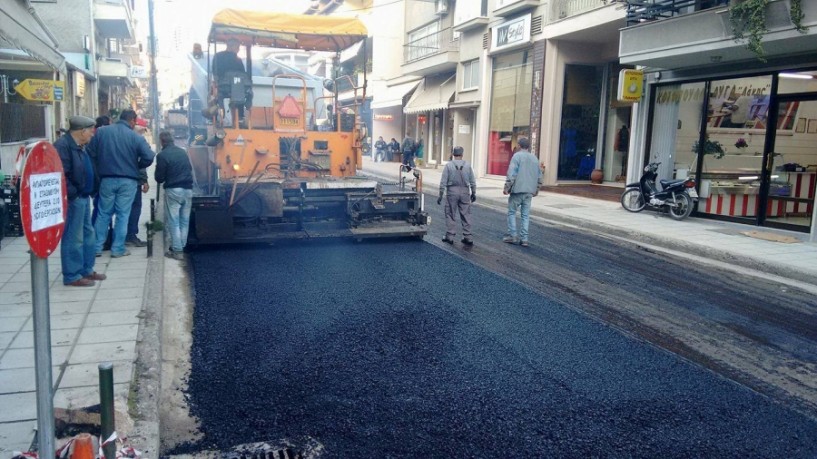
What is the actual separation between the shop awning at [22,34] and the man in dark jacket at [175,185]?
2.18 meters

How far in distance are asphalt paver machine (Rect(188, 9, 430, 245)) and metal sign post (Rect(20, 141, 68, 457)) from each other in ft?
21.2

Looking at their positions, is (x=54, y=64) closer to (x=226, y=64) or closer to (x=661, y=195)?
(x=226, y=64)

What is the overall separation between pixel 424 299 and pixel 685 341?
261 cm

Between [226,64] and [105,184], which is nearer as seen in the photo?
[105,184]

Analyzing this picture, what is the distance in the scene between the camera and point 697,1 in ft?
42.6

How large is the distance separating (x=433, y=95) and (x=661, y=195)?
707 inches

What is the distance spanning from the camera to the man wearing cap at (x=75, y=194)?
20.5ft

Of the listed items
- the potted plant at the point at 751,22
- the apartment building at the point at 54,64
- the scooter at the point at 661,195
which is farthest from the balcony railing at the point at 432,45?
the potted plant at the point at 751,22

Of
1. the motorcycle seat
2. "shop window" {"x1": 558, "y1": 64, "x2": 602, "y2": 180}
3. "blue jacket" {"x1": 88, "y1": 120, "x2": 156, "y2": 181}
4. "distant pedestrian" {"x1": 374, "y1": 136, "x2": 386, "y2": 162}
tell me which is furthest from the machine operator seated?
"distant pedestrian" {"x1": 374, "y1": 136, "x2": 386, "y2": 162}

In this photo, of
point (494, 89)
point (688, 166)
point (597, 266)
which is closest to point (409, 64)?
point (494, 89)

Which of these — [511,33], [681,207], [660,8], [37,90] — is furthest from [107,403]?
[511,33]

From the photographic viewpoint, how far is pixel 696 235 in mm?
11688

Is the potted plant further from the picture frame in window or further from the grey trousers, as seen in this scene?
the grey trousers

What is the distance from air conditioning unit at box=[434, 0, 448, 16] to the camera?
2856 centimetres
